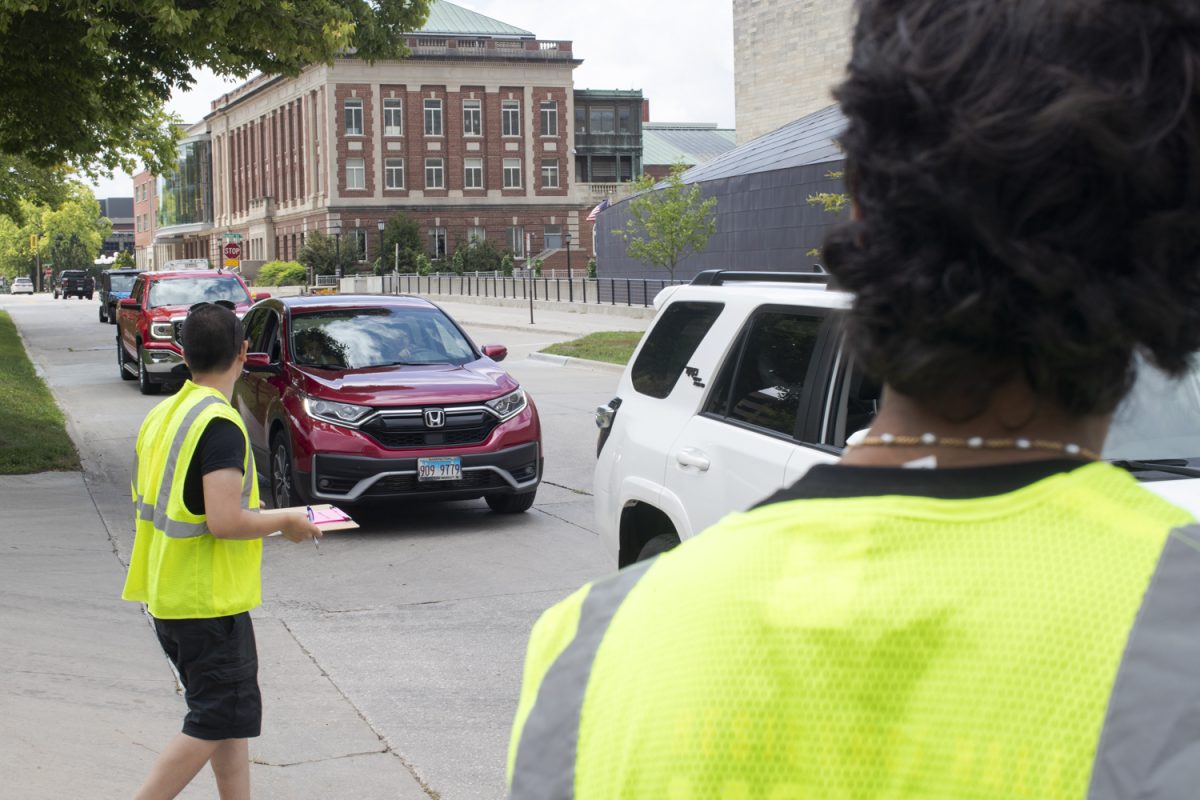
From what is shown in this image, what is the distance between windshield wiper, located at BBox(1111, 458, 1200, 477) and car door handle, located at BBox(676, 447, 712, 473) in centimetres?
162

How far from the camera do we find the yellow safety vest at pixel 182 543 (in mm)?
4129

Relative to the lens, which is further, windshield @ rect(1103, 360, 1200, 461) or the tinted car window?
the tinted car window

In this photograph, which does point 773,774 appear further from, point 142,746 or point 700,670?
point 142,746

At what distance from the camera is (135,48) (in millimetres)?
13711

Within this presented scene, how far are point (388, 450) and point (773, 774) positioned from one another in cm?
944

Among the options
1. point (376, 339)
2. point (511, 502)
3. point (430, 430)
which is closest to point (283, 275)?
point (376, 339)

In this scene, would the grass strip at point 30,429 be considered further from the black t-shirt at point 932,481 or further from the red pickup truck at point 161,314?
the black t-shirt at point 932,481

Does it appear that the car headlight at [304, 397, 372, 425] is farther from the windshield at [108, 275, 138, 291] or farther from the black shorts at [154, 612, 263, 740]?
the windshield at [108, 275, 138, 291]

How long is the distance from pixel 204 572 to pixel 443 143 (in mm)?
92628

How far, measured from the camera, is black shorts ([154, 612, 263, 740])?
4.06 meters

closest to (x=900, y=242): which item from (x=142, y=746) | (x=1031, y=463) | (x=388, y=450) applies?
(x=1031, y=463)

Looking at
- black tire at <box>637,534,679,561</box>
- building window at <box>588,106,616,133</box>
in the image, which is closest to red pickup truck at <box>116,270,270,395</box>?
black tire at <box>637,534,679,561</box>

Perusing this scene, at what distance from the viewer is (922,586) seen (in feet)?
3.65

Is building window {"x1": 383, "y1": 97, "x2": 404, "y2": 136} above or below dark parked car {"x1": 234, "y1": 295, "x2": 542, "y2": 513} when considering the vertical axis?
above
